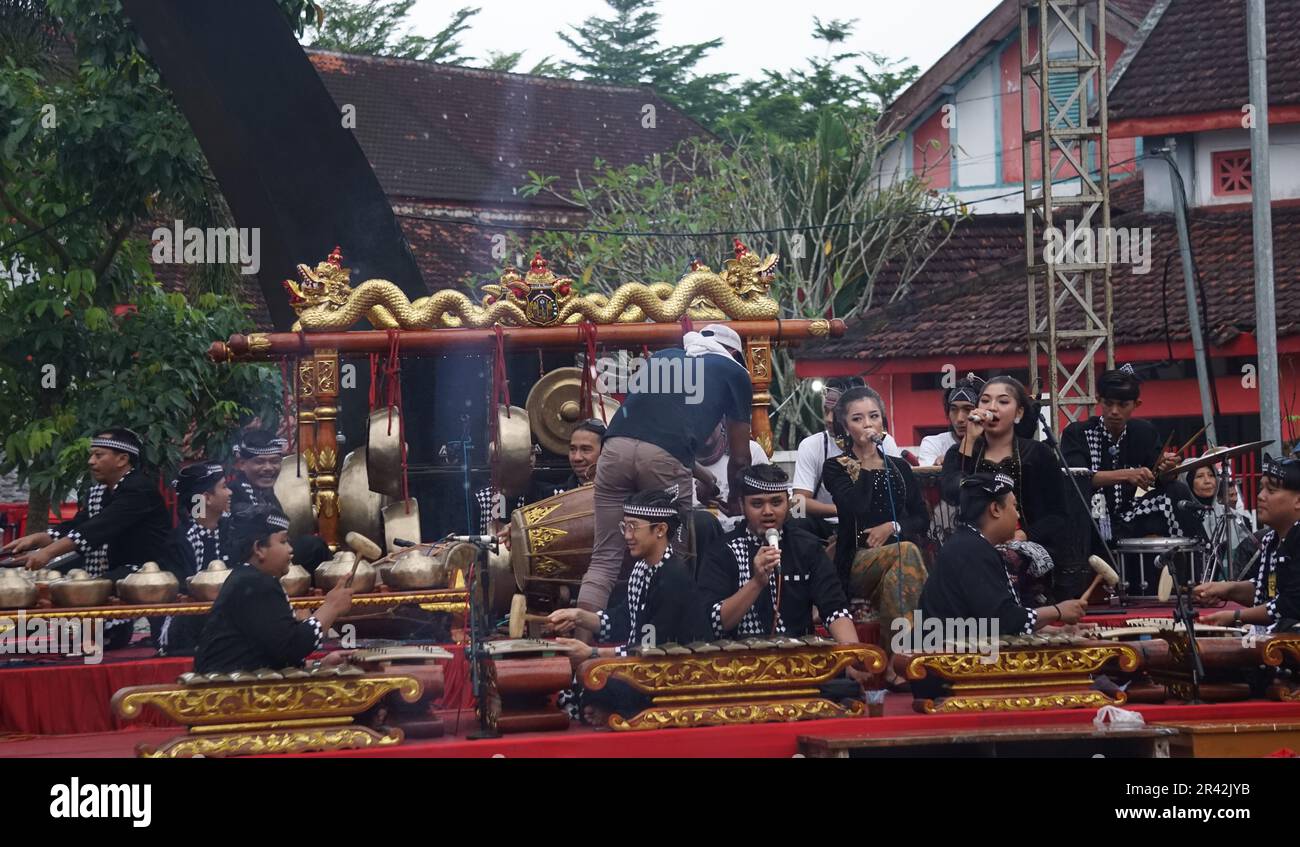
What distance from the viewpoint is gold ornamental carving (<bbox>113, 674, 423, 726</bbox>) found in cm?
569

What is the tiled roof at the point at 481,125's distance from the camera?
22.6 m

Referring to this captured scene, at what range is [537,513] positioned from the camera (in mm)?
8188

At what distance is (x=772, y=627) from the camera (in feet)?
22.2

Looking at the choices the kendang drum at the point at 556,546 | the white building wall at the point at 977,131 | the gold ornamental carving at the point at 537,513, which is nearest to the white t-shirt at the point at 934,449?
the kendang drum at the point at 556,546

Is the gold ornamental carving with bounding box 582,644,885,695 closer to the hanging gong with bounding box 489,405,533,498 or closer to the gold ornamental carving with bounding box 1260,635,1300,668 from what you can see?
the gold ornamental carving with bounding box 1260,635,1300,668

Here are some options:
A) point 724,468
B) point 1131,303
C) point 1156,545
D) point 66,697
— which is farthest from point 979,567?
point 1131,303

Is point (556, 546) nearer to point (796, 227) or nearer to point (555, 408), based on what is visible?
point (555, 408)

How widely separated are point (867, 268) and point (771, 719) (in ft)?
44.5

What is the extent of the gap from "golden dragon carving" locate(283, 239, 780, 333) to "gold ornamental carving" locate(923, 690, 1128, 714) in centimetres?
323

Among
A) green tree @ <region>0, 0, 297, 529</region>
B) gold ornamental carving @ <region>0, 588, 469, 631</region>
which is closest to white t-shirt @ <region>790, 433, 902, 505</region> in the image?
gold ornamental carving @ <region>0, 588, 469, 631</region>

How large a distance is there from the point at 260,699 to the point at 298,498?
3007 millimetres
